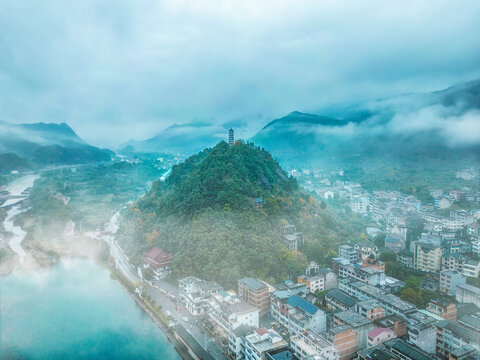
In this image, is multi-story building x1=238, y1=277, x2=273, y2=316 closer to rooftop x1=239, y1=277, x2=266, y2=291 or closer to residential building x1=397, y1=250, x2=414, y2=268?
rooftop x1=239, y1=277, x2=266, y2=291

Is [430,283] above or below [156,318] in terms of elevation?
below

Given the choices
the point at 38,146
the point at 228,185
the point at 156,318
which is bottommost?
the point at 156,318

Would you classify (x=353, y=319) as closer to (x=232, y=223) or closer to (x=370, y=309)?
(x=370, y=309)

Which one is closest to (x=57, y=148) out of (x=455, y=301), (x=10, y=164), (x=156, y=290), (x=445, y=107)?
(x=10, y=164)

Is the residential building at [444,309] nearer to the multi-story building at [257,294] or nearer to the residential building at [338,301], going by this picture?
the residential building at [338,301]

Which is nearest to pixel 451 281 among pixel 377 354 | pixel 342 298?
pixel 342 298

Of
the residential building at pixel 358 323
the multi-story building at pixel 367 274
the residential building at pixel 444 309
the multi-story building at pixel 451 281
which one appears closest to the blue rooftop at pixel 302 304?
the residential building at pixel 358 323

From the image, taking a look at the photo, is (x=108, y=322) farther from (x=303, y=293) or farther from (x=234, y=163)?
(x=234, y=163)
